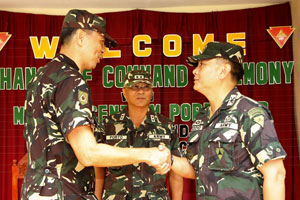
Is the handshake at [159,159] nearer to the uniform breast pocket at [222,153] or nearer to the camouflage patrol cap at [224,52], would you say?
the uniform breast pocket at [222,153]

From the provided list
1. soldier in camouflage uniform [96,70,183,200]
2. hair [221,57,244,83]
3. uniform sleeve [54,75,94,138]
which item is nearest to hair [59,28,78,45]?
uniform sleeve [54,75,94,138]

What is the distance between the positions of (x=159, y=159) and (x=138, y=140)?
93cm

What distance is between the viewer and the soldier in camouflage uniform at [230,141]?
77.4 inches

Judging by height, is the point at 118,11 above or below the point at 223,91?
above

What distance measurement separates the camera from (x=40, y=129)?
74.9 inches

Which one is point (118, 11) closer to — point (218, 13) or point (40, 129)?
point (218, 13)

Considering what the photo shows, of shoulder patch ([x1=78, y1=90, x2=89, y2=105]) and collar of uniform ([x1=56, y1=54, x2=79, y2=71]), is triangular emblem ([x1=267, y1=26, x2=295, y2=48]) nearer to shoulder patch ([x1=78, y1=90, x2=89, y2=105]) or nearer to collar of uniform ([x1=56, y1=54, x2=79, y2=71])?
collar of uniform ([x1=56, y1=54, x2=79, y2=71])

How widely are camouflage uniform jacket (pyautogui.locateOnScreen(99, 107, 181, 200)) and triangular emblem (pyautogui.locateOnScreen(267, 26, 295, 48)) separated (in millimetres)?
2050

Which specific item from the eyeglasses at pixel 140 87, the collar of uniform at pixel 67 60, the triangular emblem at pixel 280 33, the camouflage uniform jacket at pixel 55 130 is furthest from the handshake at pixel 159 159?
the triangular emblem at pixel 280 33

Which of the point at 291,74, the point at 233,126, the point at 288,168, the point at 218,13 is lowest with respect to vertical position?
the point at 288,168

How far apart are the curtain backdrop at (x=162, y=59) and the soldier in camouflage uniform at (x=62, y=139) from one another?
276 cm

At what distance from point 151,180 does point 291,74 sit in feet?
7.99

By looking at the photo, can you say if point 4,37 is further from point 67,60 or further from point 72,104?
point 72,104

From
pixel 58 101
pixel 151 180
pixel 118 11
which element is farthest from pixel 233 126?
pixel 118 11
